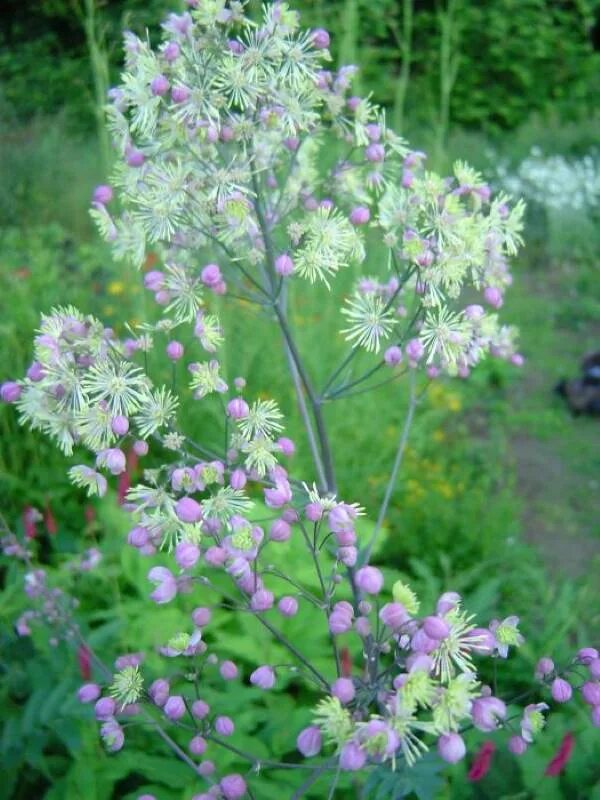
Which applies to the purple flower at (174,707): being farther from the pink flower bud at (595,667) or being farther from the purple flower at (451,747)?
the pink flower bud at (595,667)

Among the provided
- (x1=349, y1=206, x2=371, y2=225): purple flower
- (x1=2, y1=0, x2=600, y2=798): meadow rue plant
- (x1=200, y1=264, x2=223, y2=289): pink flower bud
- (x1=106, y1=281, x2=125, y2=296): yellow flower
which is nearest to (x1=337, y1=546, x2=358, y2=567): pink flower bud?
(x1=2, y1=0, x2=600, y2=798): meadow rue plant

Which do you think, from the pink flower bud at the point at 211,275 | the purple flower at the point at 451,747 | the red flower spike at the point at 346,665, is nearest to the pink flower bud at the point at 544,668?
the purple flower at the point at 451,747

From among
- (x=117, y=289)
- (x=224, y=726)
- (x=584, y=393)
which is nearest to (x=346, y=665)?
(x=224, y=726)

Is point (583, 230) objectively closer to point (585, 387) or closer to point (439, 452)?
point (585, 387)

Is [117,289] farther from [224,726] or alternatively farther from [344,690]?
[344,690]

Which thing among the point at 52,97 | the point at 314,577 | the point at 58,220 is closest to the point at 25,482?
the point at 314,577

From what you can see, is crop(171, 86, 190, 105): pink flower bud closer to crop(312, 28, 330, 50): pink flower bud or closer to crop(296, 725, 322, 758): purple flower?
crop(312, 28, 330, 50): pink flower bud

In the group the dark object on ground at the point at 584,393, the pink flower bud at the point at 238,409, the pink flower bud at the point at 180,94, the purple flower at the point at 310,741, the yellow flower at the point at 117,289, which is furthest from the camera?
the dark object on ground at the point at 584,393
